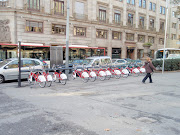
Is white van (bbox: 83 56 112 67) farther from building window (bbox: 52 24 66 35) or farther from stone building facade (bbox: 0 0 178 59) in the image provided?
building window (bbox: 52 24 66 35)

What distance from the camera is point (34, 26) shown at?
26.5 metres

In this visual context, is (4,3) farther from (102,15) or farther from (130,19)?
(130,19)

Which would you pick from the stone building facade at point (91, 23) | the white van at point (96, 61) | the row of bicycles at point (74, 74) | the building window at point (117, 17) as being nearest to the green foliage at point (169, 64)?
the row of bicycles at point (74, 74)

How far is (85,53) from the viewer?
2191cm

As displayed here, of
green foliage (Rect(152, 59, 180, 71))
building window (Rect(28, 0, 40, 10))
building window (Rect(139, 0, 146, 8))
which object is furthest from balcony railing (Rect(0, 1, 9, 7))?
building window (Rect(139, 0, 146, 8))

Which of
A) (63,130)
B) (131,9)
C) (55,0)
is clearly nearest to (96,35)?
(55,0)

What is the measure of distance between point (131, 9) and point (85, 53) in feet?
76.2

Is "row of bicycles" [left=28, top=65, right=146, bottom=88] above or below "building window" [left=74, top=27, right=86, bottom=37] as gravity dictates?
below

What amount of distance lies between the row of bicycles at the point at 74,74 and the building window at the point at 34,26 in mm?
15315

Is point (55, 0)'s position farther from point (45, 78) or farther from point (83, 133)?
point (83, 133)

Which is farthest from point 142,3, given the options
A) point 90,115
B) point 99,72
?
point 90,115

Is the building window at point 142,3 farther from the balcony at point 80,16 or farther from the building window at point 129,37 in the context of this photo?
the balcony at point 80,16

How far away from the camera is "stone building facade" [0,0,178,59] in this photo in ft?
81.6

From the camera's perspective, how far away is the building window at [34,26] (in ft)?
85.0
